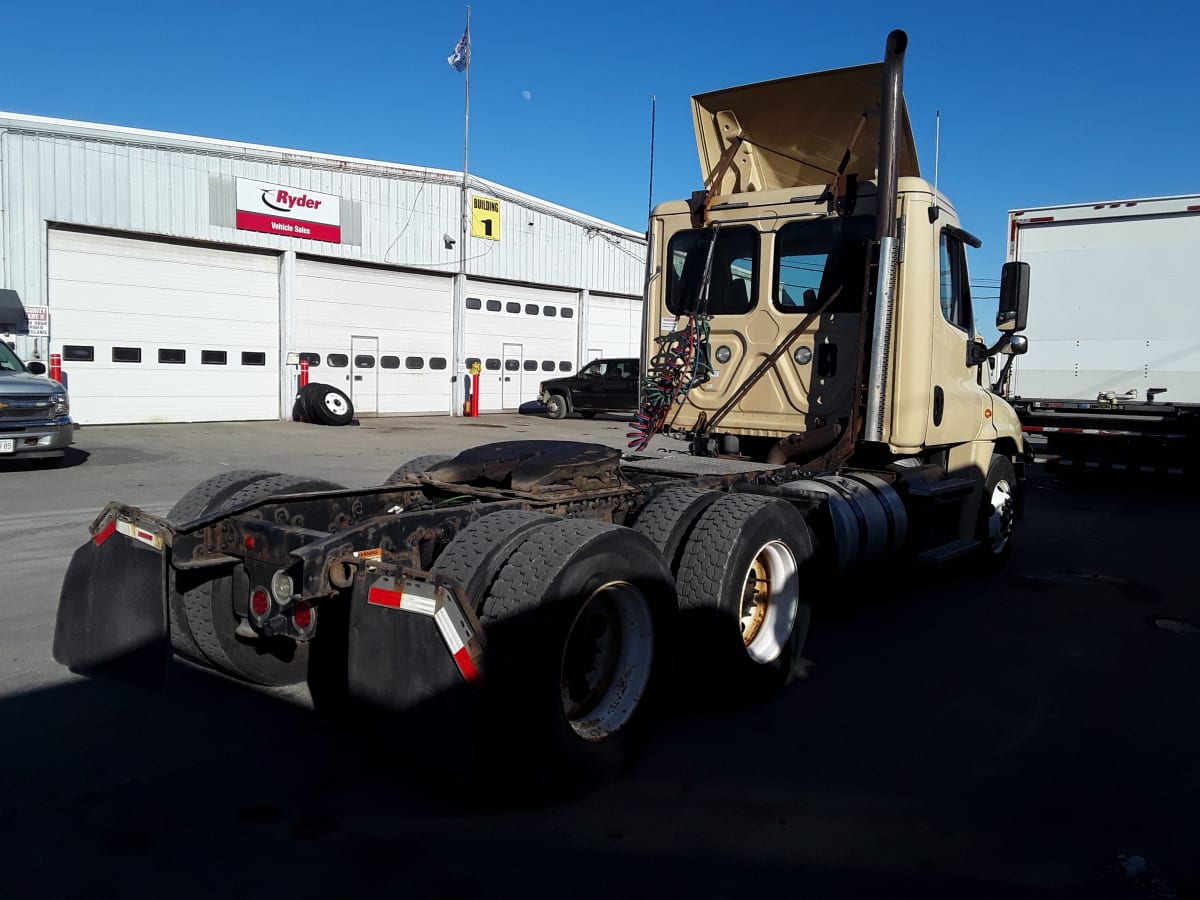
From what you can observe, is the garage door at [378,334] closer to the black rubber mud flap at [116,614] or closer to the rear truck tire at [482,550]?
the black rubber mud flap at [116,614]

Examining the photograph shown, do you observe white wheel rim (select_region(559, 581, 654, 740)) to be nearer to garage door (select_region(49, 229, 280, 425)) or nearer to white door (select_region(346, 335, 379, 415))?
garage door (select_region(49, 229, 280, 425))

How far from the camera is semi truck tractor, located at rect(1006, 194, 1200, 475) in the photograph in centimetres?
1194

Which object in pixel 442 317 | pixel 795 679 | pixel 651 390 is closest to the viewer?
pixel 795 679

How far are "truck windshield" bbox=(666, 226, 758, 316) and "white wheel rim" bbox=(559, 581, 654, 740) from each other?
11.8 feet

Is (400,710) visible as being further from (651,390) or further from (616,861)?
(651,390)

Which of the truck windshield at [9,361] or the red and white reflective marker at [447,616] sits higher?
the truck windshield at [9,361]

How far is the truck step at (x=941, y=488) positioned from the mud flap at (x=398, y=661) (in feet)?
14.3

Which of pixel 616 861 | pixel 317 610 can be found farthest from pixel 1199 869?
pixel 317 610

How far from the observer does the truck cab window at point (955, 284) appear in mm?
6582

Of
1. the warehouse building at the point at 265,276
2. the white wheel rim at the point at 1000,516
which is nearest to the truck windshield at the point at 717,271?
the white wheel rim at the point at 1000,516

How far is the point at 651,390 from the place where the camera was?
279 inches

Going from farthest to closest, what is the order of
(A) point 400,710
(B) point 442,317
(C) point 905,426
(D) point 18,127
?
1. (B) point 442,317
2. (D) point 18,127
3. (C) point 905,426
4. (A) point 400,710

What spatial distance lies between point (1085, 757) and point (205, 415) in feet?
63.2

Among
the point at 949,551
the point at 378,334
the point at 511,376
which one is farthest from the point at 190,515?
the point at 511,376
